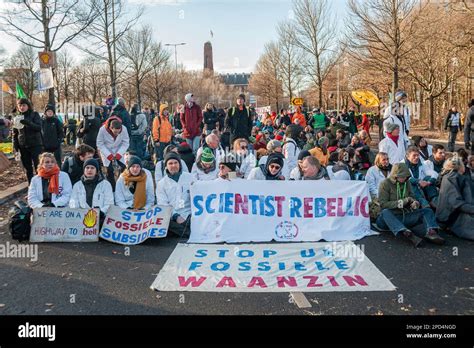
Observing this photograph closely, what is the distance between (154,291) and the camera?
4.77 m

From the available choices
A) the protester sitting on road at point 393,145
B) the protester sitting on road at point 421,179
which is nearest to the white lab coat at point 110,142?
the protester sitting on road at point 393,145

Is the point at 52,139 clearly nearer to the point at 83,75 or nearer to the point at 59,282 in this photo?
the point at 59,282

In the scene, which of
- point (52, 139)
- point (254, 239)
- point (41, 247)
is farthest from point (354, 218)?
point (52, 139)

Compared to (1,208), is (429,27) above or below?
above

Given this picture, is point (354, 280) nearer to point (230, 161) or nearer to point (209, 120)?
point (230, 161)

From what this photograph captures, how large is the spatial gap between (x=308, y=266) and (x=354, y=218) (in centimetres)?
184

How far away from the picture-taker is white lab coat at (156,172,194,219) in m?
7.09

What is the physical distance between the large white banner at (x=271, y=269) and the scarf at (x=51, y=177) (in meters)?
2.26

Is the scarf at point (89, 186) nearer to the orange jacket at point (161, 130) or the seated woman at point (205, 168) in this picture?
the seated woman at point (205, 168)

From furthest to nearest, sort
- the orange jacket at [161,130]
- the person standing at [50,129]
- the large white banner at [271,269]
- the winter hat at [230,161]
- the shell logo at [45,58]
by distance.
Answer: the shell logo at [45,58], the orange jacket at [161,130], the person standing at [50,129], the winter hat at [230,161], the large white banner at [271,269]

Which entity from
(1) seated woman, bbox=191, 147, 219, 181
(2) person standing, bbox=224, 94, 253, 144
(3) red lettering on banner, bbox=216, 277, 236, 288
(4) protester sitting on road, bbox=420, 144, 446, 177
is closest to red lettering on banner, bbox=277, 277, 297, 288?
(3) red lettering on banner, bbox=216, 277, 236, 288

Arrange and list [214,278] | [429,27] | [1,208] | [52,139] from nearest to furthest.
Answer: [214,278] < [1,208] < [52,139] < [429,27]

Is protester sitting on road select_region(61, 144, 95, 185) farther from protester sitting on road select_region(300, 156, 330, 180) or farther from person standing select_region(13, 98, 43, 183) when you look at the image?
protester sitting on road select_region(300, 156, 330, 180)

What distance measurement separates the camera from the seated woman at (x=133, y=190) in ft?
23.2
